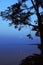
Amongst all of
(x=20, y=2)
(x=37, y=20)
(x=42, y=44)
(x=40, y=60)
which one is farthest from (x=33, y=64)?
(x=20, y=2)

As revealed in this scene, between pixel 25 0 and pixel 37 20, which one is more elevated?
pixel 25 0

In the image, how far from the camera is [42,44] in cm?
1198

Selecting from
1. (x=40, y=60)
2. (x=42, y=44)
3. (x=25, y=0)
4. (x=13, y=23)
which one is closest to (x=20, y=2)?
(x=25, y=0)

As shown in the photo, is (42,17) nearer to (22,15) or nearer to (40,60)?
(22,15)

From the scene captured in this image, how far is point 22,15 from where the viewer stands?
12.9 metres

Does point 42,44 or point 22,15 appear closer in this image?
point 42,44

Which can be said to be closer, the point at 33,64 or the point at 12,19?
the point at 33,64

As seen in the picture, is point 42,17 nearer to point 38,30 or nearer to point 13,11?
point 38,30

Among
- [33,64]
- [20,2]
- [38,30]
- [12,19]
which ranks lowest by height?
[33,64]

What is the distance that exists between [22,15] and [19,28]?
74cm

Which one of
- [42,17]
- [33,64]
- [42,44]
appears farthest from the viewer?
[42,17]

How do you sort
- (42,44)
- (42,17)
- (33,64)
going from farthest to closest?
1. (42,17)
2. (42,44)
3. (33,64)

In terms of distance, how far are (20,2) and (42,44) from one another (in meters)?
2.64

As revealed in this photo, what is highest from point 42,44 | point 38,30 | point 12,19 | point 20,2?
point 20,2
